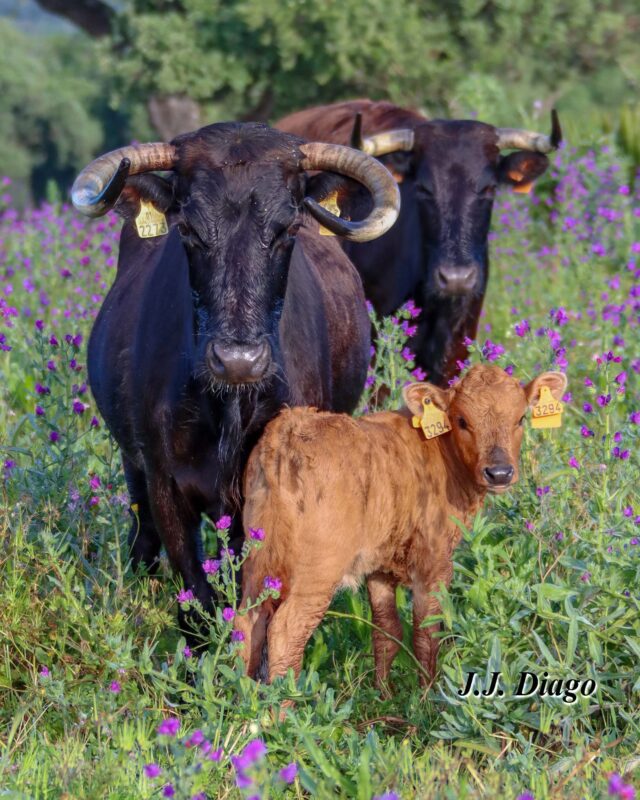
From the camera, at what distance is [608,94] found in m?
37.3

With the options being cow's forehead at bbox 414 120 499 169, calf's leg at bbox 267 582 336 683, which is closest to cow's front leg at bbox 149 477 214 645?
calf's leg at bbox 267 582 336 683

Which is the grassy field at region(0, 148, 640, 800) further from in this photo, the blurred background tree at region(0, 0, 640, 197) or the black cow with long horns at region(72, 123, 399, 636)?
the blurred background tree at region(0, 0, 640, 197)

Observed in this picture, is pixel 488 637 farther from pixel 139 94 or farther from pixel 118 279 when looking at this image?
pixel 139 94

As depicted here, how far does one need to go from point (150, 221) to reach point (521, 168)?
3970mm

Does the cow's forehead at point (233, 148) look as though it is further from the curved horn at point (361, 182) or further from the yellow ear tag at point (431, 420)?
the yellow ear tag at point (431, 420)

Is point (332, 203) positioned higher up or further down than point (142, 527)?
higher up

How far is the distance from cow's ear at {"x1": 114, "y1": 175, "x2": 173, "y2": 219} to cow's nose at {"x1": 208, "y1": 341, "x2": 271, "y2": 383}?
0.87 metres

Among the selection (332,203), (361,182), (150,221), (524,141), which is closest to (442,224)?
(524,141)

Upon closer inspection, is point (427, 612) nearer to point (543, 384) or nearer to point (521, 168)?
point (543, 384)

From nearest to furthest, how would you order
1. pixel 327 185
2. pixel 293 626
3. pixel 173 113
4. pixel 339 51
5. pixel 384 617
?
pixel 293 626
pixel 384 617
pixel 327 185
pixel 339 51
pixel 173 113

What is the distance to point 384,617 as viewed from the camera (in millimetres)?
4848
